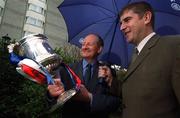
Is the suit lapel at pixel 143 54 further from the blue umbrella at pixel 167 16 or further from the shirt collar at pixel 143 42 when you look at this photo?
the blue umbrella at pixel 167 16

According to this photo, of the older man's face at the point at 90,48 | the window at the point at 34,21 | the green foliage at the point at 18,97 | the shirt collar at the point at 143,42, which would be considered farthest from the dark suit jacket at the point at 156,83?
the window at the point at 34,21

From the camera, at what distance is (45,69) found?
285cm

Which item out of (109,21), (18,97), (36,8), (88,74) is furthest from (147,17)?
(36,8)

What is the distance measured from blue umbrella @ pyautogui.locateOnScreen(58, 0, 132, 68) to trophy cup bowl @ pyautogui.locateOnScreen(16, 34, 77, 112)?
Result: 1.39 m

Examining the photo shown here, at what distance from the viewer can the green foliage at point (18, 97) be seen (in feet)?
24.2

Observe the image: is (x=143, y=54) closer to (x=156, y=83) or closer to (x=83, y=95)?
(x=156, y=83)

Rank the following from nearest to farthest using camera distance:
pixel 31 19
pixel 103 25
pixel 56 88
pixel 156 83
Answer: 1. pixel 156 83
2. pixel 56 88
3. pixel 103 25
4. pixel 31 19

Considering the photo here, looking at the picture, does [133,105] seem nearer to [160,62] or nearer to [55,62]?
[160,62]

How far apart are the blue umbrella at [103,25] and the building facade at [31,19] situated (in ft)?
109

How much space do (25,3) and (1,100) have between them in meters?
36.4

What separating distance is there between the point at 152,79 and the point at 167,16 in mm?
1688

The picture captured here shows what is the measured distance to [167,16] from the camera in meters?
4.18

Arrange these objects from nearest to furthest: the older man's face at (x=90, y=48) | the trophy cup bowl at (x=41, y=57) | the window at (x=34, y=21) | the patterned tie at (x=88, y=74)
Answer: the trophy cup bowl at (x=41, y=57) < the patterned tie at (x=88, y=74) < the older man's face at (x=90, y=48) < the window at (x=34, y=21)

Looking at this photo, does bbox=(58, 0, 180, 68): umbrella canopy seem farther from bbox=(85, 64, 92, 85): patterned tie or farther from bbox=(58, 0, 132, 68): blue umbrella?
bbox=(85, 64, 92, 85): patterned tie
